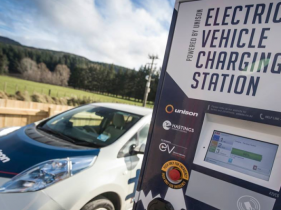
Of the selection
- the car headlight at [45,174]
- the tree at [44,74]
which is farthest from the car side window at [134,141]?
the tree at [44,74]

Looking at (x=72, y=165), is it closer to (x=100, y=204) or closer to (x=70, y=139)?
(x=100, y=204)

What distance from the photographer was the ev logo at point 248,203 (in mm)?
919

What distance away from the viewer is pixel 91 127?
9.40 feet

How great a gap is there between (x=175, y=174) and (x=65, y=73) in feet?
192

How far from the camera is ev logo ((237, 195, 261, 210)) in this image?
0.92 m

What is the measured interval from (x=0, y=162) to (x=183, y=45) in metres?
2.01

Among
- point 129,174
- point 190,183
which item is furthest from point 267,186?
point 129,174

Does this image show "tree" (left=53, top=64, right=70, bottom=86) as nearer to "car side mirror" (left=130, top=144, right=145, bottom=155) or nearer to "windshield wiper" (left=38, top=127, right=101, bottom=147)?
"windshield wiper" (left=38, top=127, right=101, bottom=147)

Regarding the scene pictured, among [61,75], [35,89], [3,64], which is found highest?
[61,75]

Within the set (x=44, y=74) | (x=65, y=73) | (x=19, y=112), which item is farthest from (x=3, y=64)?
(x=19, y=112)

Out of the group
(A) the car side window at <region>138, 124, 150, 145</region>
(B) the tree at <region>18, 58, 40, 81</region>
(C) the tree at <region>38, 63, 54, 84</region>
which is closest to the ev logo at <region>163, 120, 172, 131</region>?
(A) the car side window at <region>138, 124, 150, 145</region>

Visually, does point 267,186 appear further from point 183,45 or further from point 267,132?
point 183,45

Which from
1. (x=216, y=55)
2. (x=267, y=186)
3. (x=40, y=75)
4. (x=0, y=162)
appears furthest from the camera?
(x=40, y=75)

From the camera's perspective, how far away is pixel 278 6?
92 centimetres
